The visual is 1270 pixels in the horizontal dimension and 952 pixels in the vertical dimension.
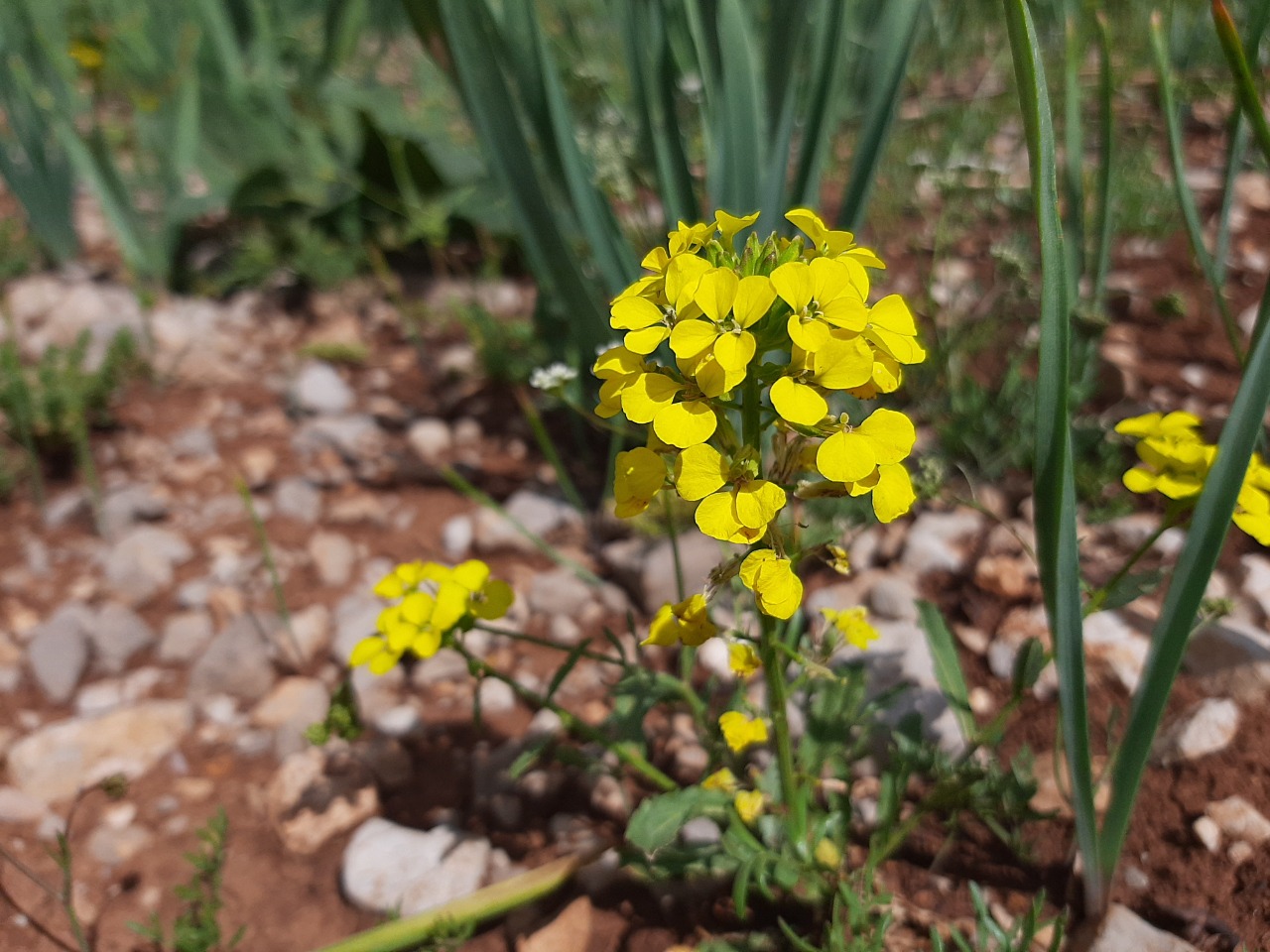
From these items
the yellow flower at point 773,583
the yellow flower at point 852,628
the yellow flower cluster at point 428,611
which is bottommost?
the yellow flower at point 852,628

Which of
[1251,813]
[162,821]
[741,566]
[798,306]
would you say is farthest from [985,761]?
[162,821]

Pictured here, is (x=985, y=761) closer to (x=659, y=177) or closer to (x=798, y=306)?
(x=798, y=306)

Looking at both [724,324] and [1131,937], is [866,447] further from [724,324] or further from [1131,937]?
[1131,937]

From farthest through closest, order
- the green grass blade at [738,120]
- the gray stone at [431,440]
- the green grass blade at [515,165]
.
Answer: the gray stone at [431,440]
the green grass blade at [515,165]
the green grass blade at [738,120]

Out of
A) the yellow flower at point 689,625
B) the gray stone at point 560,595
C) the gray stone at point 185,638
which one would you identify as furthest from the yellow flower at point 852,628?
the gray stone at point 185,638

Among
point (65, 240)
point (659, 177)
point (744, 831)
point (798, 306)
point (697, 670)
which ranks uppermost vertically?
point (798, 306)

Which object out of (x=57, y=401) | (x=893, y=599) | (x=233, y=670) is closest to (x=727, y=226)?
(x=893, y=599)

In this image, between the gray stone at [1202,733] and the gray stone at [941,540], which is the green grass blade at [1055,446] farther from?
the gray stone at [941,540]
